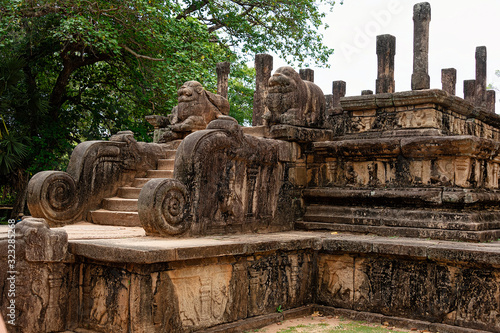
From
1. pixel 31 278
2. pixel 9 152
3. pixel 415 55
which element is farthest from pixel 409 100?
pixel 9 152

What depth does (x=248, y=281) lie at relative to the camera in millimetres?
5289

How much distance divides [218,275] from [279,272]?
0.96 meters

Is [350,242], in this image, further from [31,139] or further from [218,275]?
[31,139]

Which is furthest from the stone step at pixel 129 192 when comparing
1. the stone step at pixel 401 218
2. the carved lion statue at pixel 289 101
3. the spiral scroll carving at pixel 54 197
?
the stone step at pixel 401 218

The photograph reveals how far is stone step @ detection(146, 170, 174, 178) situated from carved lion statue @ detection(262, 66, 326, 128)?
1.50 metres

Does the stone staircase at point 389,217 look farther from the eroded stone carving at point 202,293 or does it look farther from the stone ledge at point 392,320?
the eroded stone carving at point 202,293

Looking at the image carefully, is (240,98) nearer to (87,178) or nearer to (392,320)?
(87,178)

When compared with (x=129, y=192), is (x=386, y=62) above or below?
above

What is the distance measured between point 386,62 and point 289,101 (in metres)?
2.72

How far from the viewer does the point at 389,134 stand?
22.5 feet

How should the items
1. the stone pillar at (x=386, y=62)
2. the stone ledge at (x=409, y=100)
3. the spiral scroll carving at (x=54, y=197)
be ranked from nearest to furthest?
1. the spiral scroll carving at (x=54, y=197)
2. the stone ledge at (x=409, y=100)
3. the stone pillar at (x=386, y=62)

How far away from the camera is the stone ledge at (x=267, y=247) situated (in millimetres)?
4305

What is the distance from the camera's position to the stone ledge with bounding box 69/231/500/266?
169 inches

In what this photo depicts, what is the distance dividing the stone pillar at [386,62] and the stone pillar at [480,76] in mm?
5382
